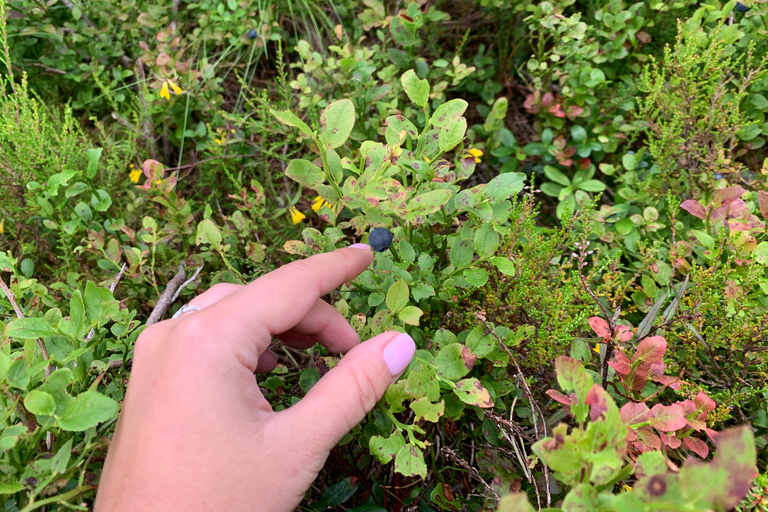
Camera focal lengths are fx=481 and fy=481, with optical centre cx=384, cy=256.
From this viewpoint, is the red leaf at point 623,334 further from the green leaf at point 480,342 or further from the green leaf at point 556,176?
the green leaf at point 556,176

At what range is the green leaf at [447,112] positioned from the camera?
1.00m

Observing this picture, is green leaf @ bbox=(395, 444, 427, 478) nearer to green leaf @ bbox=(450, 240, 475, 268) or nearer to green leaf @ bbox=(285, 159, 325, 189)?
green leaf @ bbox=(450, 240, 475, 268)

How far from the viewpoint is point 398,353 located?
96 cm

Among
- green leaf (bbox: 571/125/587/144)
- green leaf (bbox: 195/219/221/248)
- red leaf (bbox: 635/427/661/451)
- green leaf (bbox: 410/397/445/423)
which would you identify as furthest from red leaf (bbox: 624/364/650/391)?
green leaf (bbox: 571/125/587/144)

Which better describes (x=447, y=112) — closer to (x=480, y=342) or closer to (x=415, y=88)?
(x=415, y=88)

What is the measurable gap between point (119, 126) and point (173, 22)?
66 cm

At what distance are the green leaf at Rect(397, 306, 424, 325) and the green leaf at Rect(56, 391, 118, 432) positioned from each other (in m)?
0.54

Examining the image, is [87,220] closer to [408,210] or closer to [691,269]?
[408,210]

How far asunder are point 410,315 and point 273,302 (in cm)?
28

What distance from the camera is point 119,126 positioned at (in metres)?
2.23

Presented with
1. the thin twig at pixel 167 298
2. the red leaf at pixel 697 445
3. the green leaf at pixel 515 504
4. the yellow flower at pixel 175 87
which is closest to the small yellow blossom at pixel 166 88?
the yellow flower at pixel 175 87

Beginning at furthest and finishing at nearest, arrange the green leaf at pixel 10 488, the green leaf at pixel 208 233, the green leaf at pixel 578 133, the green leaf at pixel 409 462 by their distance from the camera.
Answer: the green leaf at pixel 578 133
the green leaf at pixel 208 233
the green leaf at pixel 409 462
the green leaf at pixel 10 488

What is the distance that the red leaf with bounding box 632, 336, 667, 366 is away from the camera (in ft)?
3.28

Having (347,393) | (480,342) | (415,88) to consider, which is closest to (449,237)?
(480,342)
